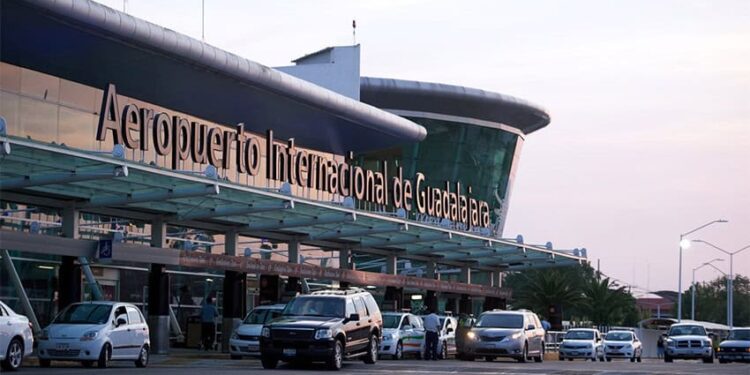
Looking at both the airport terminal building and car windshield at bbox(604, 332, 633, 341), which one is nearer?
the airport terminal building

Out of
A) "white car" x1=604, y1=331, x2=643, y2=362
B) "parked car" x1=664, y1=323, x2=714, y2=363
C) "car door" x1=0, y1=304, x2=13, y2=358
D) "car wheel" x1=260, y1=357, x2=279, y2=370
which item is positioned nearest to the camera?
"car door" x1=0, y1=304, x2=13, y2=358

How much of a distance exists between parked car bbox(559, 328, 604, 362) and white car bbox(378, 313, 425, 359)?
38.1 ft

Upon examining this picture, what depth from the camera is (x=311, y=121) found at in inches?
1954

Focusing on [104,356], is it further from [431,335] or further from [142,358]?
[431,335]

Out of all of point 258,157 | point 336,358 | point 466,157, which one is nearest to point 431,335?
point 258,157

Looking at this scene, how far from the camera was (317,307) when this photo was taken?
30875mm

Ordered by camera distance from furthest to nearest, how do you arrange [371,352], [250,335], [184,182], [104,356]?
[250,335] < [184,182] < [371,352] < [104,356]

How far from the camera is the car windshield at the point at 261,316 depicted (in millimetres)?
36594

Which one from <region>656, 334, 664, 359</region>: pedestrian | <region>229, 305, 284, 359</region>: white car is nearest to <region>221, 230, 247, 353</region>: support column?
<region>229, 305, 284, 359</region>: white car

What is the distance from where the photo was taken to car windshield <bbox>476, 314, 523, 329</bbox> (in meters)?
41.1

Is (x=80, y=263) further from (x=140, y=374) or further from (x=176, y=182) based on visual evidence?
(x=140, y=374)

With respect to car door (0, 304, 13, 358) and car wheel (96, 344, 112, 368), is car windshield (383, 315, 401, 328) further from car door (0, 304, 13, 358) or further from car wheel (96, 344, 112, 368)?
car door (0, 304, 13, 358)

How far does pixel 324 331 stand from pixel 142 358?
4.35m

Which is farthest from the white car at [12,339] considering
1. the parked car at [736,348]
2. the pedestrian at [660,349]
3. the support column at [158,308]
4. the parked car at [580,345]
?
the pedestrian at [660,349]
